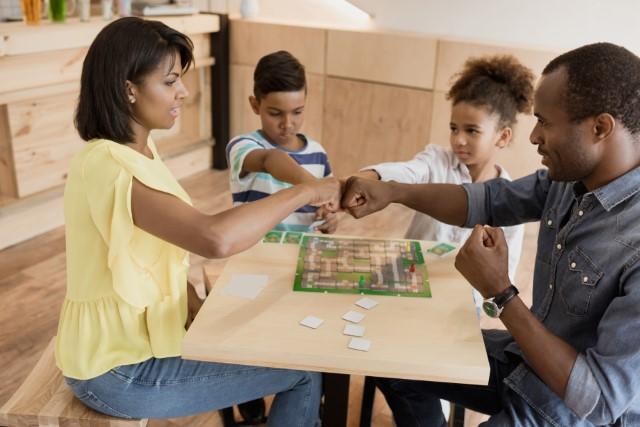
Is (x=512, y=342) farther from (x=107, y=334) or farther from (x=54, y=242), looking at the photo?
(x=54, y=242)

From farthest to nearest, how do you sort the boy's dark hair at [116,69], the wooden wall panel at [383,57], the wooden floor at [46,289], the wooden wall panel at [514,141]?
the wooden wall panel at [383,57] < the wooden wall panel at [514,141] < the wooden floor at [46,289] < the boy's dark hair at [116,69]

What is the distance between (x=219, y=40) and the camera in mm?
4207

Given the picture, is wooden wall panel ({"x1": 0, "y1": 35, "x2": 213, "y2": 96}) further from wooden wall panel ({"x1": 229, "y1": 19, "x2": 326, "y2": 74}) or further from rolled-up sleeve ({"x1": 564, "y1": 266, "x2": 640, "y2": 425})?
rolled-up sleeve ({"x1": 564, "y1": 266, "x2": 640, "y2": 425})

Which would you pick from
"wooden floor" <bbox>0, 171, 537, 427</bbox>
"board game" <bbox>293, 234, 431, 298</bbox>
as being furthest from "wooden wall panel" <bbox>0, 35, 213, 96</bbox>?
"board game" <bbox>293, 234, 431, 298</bbox>

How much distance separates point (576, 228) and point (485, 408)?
519mm

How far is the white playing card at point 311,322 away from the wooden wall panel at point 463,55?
7.97 feet

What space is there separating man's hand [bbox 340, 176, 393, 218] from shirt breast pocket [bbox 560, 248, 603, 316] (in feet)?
1.95

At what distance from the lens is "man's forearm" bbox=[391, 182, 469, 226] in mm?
1765

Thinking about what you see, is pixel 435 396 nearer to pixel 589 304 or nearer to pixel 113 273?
pixel 589 304

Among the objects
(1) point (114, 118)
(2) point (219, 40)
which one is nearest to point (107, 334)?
(1) point (114, 118)

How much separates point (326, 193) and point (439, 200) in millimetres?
331

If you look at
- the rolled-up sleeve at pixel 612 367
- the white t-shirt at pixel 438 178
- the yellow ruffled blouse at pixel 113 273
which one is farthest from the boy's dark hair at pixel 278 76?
the rolled-up sleeve at pixel 612 367

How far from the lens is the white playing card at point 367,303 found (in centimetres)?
136

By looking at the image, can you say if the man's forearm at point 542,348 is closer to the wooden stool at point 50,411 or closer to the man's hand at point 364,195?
the man's hand at point 364,195
